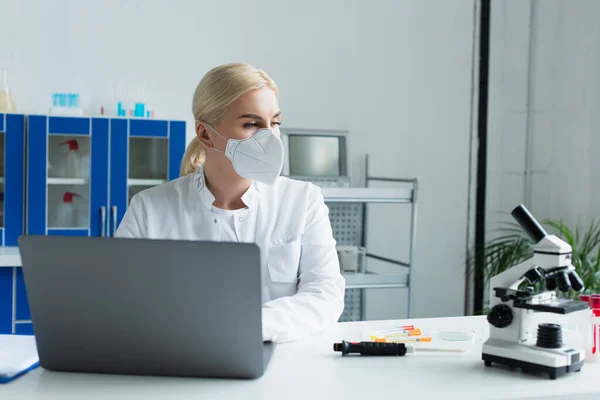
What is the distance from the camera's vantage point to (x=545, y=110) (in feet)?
13.4

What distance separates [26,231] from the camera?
329 centimetres

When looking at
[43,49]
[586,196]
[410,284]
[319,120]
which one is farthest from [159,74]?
[586,196]

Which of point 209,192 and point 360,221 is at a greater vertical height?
point 209,192

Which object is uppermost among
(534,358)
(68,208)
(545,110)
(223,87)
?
(545,110)

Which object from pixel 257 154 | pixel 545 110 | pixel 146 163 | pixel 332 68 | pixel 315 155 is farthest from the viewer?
pixel 545 110

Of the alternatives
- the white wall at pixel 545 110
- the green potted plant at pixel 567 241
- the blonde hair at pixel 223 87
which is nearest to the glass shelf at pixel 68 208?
the blonde hair at pixel 223 87

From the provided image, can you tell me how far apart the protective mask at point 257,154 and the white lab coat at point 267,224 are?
11cm

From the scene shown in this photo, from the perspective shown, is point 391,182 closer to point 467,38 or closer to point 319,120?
point 319,120

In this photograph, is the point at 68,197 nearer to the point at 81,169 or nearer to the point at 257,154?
the point at 81,169

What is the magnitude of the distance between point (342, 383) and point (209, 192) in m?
0.88

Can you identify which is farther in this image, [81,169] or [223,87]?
[81,169]

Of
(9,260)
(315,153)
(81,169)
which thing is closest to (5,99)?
→ (81,169)

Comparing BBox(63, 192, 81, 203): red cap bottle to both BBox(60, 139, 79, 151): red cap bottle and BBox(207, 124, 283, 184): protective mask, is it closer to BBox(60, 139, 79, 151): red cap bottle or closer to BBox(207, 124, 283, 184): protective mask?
BBox(60, 139, 79, 151): red cap bottle

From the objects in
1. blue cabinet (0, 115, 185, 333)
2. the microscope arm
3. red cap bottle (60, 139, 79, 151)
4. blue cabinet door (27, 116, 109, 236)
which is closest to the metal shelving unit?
blue cabinet (0, 115, 185, 333)
